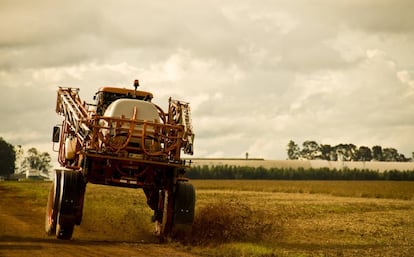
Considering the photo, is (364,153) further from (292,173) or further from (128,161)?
(128,161)

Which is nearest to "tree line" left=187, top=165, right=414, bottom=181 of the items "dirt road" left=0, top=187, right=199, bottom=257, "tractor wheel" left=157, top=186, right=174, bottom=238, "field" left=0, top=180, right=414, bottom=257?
"field" left=0, top=180, right=414, bottom=257

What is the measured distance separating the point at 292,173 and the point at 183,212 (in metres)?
96.5

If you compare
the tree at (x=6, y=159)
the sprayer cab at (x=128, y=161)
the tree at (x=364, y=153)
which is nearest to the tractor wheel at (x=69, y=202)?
the sprayer cab at (x=128, y=161)

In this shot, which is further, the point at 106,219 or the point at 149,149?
the point at 106,219

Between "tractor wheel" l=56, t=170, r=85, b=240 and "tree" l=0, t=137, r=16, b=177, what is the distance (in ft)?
363

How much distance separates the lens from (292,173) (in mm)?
110312

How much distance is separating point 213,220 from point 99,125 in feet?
13.9

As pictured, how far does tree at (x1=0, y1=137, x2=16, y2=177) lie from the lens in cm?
12050

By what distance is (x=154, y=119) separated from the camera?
16.0 metres

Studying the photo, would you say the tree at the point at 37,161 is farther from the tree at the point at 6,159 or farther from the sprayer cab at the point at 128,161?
the sprayer cab at the point at 128,161

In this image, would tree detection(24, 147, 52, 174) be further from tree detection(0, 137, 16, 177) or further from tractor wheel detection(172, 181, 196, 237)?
tractor wheel detection(172, 181, 196, 237)

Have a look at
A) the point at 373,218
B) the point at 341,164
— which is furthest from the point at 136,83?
the point at 341,164

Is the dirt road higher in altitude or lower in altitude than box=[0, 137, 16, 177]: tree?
lower

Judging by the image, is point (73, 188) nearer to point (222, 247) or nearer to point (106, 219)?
point (222, 247)
